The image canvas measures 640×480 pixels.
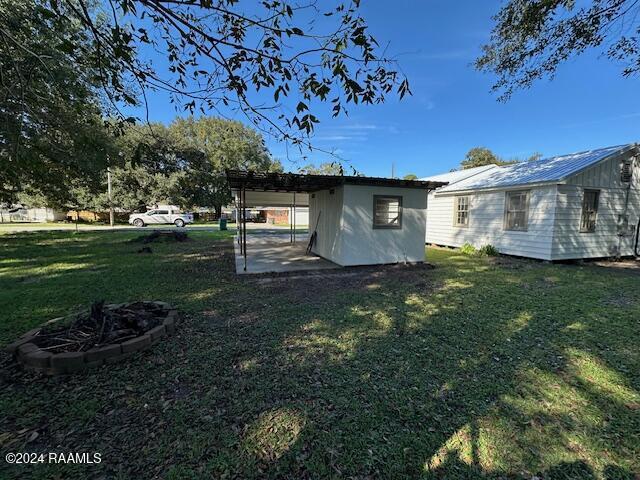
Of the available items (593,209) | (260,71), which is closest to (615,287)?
(593,209)

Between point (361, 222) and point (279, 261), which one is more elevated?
point (361, 222)

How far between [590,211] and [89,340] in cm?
1255

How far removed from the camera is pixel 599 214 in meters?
9.03

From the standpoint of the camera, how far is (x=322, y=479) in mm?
1638

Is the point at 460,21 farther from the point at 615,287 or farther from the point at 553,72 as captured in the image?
the point at 615,287

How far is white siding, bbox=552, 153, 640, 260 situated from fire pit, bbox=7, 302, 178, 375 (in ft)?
33.8

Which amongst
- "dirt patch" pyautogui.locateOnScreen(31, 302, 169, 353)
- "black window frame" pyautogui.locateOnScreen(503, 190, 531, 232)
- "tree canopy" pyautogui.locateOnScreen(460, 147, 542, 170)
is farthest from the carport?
"tree canopy" pyautogui.locateOnScreen(460, 147, 542, 170)

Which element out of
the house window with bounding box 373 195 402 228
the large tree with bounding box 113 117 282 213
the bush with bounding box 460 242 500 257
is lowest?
the bush with bounding box 460 242 500 257

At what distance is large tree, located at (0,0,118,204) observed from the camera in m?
2.32

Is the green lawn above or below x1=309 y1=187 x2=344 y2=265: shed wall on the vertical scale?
below

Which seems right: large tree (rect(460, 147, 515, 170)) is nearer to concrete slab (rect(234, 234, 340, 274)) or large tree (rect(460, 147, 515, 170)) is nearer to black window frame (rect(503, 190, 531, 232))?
black window frame (rect(503, 190, 531, 232))

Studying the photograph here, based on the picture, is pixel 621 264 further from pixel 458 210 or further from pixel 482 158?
pixel 482 158

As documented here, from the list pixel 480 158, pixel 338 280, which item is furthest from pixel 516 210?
pixel 480 158

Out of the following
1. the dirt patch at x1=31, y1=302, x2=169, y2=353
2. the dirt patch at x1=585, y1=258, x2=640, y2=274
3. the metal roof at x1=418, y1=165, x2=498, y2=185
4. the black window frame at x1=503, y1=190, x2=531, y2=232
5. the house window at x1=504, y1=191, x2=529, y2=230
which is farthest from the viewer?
the metal roof at x1=418, y1=165, x2=498, y2=185
